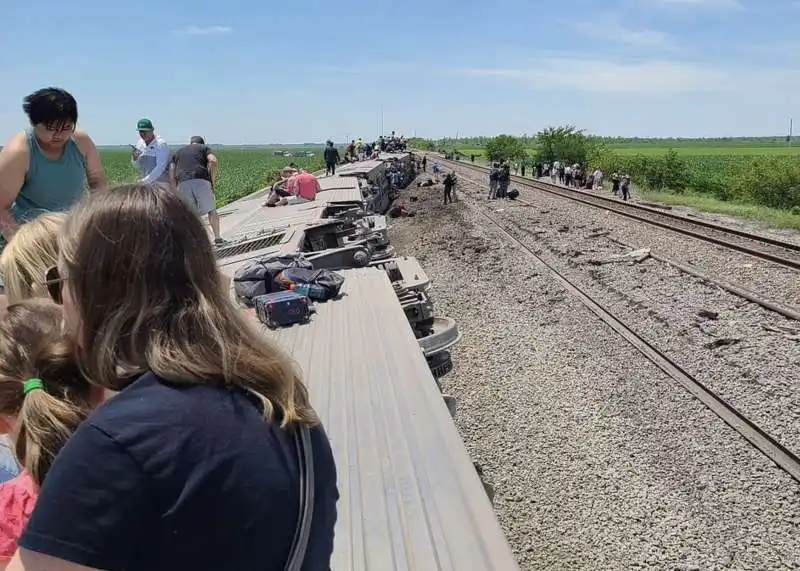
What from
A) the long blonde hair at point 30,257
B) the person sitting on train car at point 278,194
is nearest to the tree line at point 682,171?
the person sitting on train car at point 278,194

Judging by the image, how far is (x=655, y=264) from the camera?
13.1 metres

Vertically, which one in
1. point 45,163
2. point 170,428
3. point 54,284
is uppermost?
point 45,163

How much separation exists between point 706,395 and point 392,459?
544cm

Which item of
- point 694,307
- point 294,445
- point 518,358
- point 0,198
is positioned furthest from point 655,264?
point 294,445

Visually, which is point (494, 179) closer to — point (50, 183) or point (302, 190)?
point (302, 190)

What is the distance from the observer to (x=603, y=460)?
6.03m

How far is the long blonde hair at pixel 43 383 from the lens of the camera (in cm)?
154

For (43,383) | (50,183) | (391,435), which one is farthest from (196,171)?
(43,383)

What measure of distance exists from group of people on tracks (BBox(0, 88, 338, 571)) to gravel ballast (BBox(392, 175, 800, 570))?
155 inches

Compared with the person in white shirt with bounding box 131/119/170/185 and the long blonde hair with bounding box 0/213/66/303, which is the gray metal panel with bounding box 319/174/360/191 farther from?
the long blonde hair with bounding box 0/213/66/303

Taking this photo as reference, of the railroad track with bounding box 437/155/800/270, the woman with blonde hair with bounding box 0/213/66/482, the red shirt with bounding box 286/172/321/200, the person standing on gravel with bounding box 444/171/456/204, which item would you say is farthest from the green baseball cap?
the person standing on gravel with bounding box 444/171/456/204

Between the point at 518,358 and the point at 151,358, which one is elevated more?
the point at 151,358

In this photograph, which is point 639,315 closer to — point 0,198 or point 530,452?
point 530,452

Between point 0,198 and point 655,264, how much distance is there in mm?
11875
